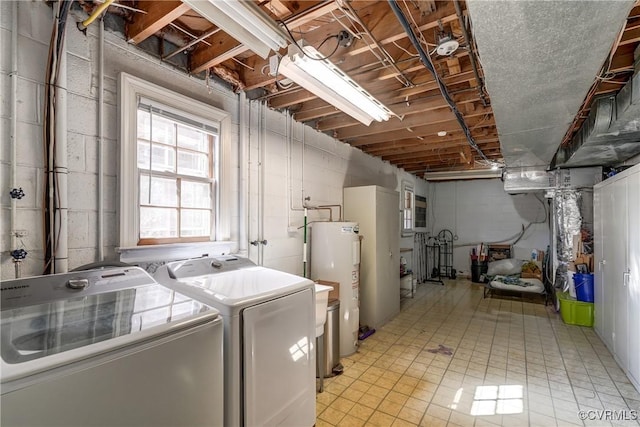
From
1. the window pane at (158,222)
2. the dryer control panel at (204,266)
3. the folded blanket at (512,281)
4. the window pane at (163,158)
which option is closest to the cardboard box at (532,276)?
the folded blanket at (512,281)

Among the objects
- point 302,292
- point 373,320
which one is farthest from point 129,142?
point 373,320

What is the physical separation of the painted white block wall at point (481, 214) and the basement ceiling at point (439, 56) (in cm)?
470

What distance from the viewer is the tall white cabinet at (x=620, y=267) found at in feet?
9.02

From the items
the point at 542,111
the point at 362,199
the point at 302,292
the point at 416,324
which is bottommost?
the point at 416,324

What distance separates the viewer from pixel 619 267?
10.3 feet

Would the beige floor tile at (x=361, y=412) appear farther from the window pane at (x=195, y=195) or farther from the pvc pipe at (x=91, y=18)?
the pvc pipe at (x=91, y=18)

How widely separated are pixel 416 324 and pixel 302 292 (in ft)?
10.3

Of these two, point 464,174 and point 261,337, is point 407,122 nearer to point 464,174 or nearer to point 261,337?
point 261,337

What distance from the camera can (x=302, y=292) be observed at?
75.2 inches

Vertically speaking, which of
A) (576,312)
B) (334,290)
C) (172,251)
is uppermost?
(172,251)

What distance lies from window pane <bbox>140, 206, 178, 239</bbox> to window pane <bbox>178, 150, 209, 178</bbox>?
0.35 m

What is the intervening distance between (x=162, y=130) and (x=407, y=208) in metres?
5.74

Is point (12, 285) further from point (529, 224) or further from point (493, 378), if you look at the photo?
point (529, 224)

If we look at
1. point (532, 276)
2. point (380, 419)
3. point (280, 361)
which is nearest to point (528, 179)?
point (532, 276)
